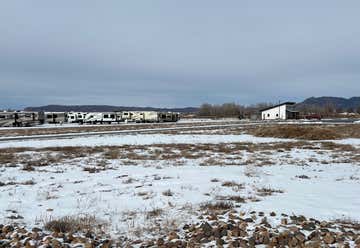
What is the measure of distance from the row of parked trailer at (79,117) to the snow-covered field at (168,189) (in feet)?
161

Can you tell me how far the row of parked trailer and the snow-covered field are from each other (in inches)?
1936

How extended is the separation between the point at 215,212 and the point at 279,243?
173 centimetres

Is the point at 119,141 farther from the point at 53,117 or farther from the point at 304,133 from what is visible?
the point at 53,117

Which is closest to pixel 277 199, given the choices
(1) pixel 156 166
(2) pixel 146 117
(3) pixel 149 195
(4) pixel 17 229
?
(3) pixel 149 195

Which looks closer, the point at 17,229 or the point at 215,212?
the point at 17,229

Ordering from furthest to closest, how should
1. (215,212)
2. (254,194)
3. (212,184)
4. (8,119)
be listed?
(8,119), (212,184), (254,194), (215,212)

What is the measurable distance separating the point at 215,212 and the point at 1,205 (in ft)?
16.4

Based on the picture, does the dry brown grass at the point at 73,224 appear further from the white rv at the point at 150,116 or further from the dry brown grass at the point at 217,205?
the white rv at the point at 150,116

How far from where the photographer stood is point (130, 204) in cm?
704

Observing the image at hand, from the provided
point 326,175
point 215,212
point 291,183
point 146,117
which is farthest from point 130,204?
point 146,117

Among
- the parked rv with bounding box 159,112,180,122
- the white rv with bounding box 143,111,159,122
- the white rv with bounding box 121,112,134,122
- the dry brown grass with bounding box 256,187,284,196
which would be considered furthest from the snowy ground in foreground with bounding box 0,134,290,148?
the parked rv with bounding box 159,112,180,122

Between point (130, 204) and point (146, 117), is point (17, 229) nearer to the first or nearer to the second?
point (130, 204)

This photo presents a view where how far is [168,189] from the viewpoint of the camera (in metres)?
8.35

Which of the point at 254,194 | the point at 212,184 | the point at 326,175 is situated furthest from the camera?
the point at 326,175
